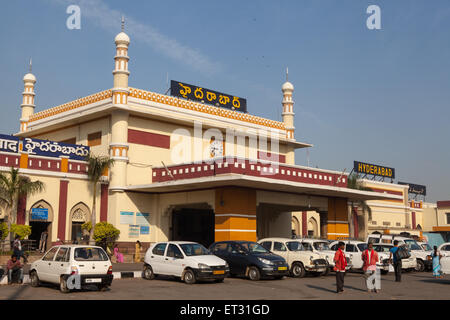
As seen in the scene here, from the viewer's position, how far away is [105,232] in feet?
100

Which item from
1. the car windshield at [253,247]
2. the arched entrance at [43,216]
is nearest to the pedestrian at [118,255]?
the arched entrance at [43,216]

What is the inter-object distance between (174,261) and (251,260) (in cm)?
328

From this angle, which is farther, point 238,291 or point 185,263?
point 185,263

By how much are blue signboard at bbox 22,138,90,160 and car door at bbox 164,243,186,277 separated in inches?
608

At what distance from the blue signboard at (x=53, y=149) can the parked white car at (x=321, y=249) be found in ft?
53.9

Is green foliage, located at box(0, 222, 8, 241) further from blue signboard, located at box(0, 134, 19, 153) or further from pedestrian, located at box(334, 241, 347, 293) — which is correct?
pedestrian, located at box(334, 241, 347, 293)

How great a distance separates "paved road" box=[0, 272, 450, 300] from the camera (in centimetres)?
1471

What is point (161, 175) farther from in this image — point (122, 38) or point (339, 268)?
point (339, 268)

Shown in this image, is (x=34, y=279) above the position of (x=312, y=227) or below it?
below

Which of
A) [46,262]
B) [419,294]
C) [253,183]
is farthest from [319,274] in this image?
[46,262]

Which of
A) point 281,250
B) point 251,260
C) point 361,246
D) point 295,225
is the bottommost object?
point 251,260

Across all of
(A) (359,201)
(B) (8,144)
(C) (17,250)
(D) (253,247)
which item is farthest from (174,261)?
(A) (359,201)
